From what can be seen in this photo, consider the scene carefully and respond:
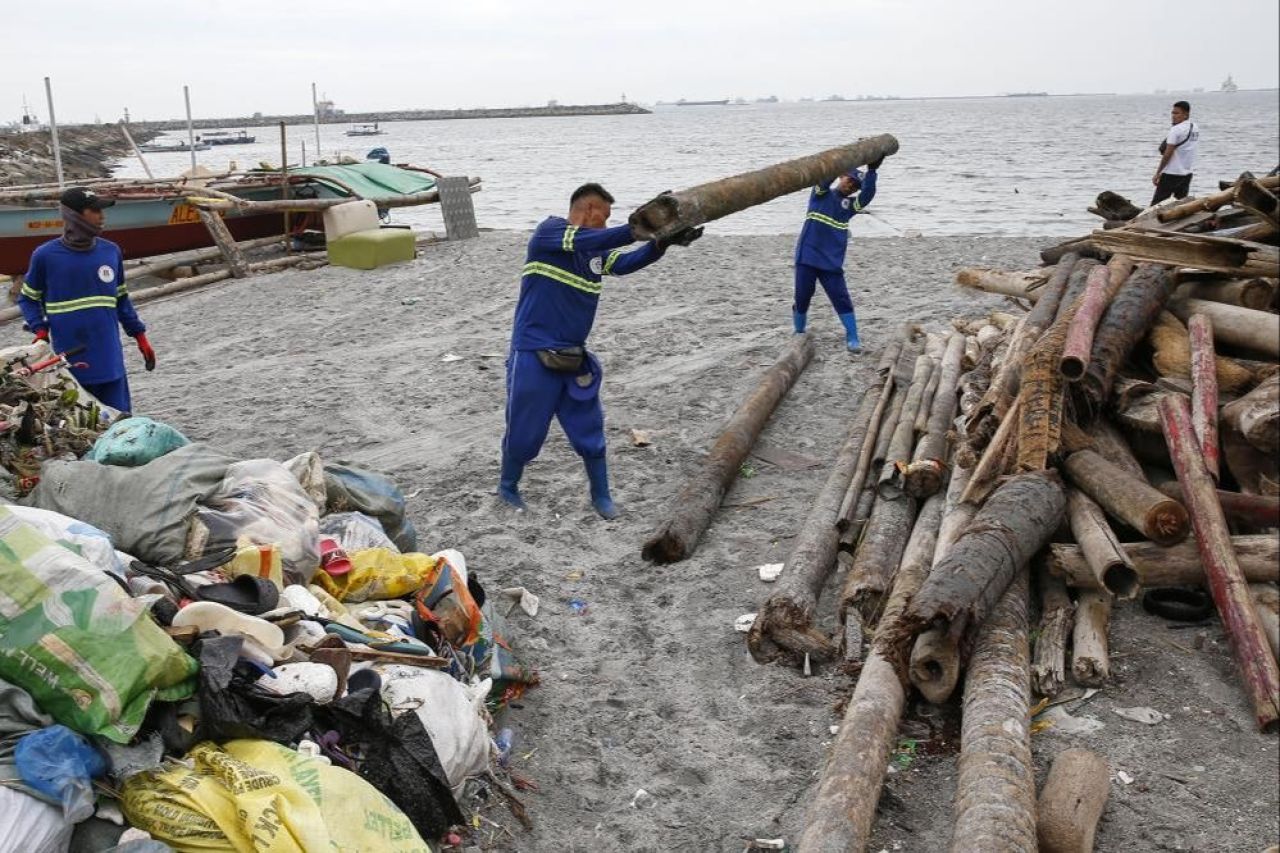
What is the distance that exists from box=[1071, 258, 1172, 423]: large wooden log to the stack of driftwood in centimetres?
1

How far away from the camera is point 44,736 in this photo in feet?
9.94

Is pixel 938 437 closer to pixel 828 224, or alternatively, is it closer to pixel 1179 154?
pixel 828 224

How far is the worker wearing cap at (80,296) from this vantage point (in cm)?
674

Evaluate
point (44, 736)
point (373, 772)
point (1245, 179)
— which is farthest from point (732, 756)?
point (1245, 179)

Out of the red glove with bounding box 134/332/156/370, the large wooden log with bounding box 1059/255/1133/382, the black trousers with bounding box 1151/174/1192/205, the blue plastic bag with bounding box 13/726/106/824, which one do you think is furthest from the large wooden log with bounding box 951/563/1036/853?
the black trousers with bounding box 1151/174/1192/205

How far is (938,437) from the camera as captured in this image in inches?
248

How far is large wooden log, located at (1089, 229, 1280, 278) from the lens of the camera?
11.8 feet

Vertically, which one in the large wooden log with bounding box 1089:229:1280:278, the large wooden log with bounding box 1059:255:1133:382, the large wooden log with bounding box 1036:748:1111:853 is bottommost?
the large wooden log with bounding box 1036:748:1111:853

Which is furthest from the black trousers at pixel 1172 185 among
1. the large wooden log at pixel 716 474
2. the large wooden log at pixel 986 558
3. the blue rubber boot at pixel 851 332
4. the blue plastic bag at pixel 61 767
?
the blue plastic bag at pixel 61 767

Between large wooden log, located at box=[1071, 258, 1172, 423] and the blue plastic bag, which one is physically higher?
large wooden log, located at box=[1071, 258, 1172, 423]

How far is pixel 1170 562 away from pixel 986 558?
2.45ft

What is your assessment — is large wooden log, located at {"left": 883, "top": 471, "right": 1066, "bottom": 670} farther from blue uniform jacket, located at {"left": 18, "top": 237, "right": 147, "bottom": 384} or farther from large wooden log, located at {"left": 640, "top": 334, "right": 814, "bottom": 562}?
blue uniform jacket, located at {"left": 18, "top": 237, "right": 147, "bottom": 384}

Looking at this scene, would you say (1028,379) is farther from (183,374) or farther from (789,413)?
(183,374)

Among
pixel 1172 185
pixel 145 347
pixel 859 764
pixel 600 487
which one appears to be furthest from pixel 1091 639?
pixel 1172 185
